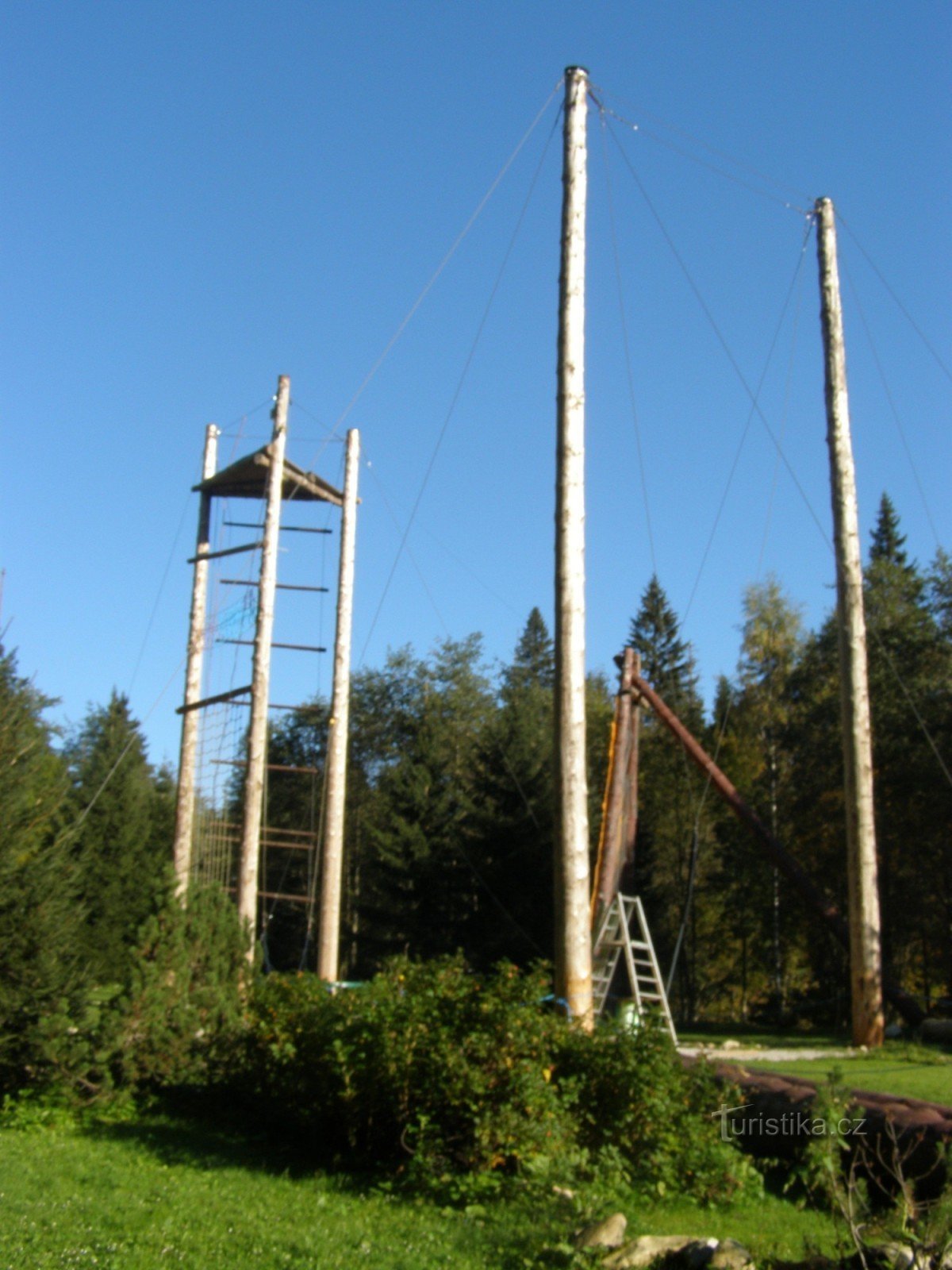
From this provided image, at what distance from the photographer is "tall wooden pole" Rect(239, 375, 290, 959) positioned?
17766 millimetres

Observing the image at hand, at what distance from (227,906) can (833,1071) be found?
666cm

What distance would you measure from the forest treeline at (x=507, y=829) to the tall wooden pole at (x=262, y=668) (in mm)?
1283

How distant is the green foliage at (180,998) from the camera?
9758mm

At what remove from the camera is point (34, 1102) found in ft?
30.6

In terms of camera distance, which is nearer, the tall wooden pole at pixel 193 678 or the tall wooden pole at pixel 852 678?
the tall wooden pole at pixel 852 678

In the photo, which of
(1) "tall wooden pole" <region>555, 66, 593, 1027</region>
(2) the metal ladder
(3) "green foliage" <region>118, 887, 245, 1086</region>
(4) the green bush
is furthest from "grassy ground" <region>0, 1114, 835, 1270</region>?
(2) the metal ladder

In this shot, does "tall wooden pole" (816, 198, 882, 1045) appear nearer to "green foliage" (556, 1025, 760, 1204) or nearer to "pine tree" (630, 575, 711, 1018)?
"green foliage" (556, 1025, 760, 1204)

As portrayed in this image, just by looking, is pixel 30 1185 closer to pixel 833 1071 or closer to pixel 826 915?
pixel 833 1071

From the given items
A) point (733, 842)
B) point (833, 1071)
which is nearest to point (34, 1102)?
point (833, 1071)

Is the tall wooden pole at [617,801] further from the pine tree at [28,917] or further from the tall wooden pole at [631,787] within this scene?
the pine tree at [28,917]

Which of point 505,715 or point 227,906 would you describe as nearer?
point 227,906

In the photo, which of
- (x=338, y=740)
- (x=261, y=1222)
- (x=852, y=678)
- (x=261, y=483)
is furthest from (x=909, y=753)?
(x=261, y=1222)

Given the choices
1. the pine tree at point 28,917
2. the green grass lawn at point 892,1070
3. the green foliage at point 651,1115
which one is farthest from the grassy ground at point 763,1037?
the pine tree at point 28,917

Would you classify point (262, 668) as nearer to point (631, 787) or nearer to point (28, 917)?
point (631, 787)
